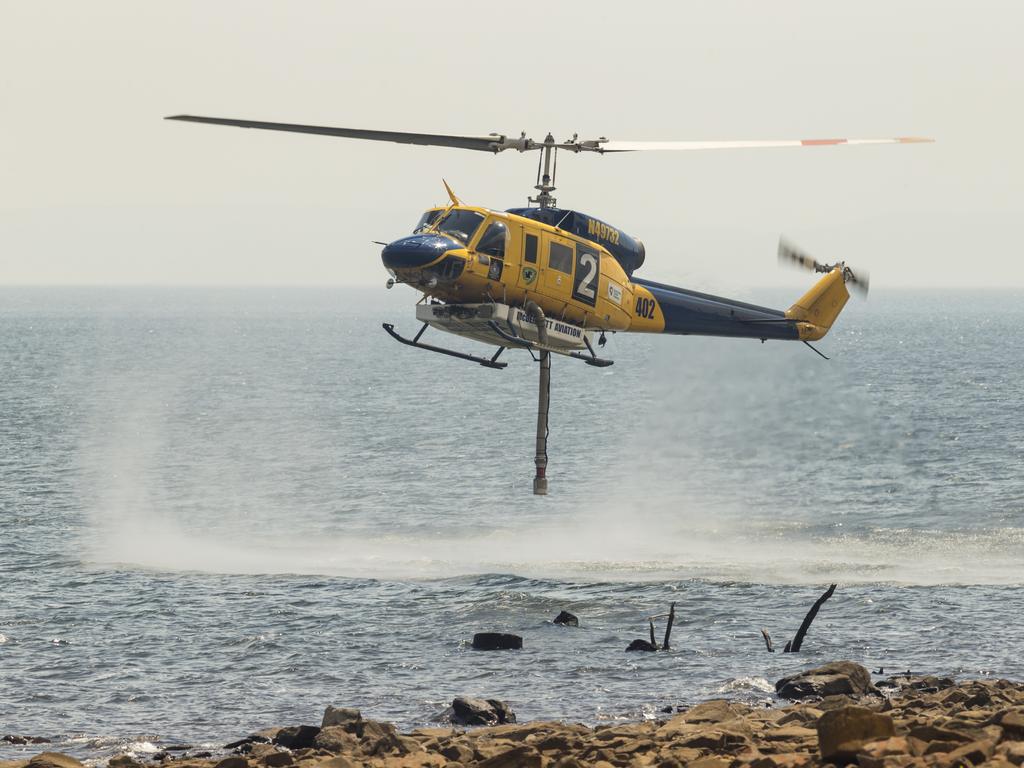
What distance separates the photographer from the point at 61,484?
87.1 meters

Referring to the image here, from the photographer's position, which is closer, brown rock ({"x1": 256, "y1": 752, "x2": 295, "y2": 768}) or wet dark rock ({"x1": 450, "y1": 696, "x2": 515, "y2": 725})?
brown rock ({"x1": 256, "y1": 752, "x2": 295, "y2": 768})

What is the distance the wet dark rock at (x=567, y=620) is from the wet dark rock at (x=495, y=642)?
3.69 m

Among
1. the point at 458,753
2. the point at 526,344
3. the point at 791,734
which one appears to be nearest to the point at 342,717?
the point at 458,753

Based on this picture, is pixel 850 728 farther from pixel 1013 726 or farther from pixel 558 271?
pixel 558 271

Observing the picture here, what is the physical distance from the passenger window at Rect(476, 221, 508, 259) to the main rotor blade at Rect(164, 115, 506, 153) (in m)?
2.29

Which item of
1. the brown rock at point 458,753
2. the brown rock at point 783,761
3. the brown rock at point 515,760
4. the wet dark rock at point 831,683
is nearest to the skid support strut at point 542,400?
the wet dark rock at point 831,683

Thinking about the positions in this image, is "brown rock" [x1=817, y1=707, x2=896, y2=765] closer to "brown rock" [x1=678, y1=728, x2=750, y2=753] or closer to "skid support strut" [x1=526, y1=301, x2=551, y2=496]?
"brown rock" [x1=678, y1=728, x2=750, y2=753]

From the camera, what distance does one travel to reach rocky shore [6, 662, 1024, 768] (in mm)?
24062

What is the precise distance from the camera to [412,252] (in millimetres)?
35875

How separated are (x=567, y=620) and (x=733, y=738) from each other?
21.6 meters

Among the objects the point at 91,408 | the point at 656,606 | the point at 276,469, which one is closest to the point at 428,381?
the point at 91,408

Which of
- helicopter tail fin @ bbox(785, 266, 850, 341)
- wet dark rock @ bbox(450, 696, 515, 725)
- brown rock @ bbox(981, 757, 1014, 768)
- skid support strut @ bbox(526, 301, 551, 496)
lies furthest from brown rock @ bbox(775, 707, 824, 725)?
helicopter tail fin @ bbox(785, 266, 850, 341)

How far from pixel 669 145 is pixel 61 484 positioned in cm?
6142

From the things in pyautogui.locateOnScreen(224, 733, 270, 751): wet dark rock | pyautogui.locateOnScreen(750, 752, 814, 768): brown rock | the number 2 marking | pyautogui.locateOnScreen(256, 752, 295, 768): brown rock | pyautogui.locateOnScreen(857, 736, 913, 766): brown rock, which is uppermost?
the number 2 marking
